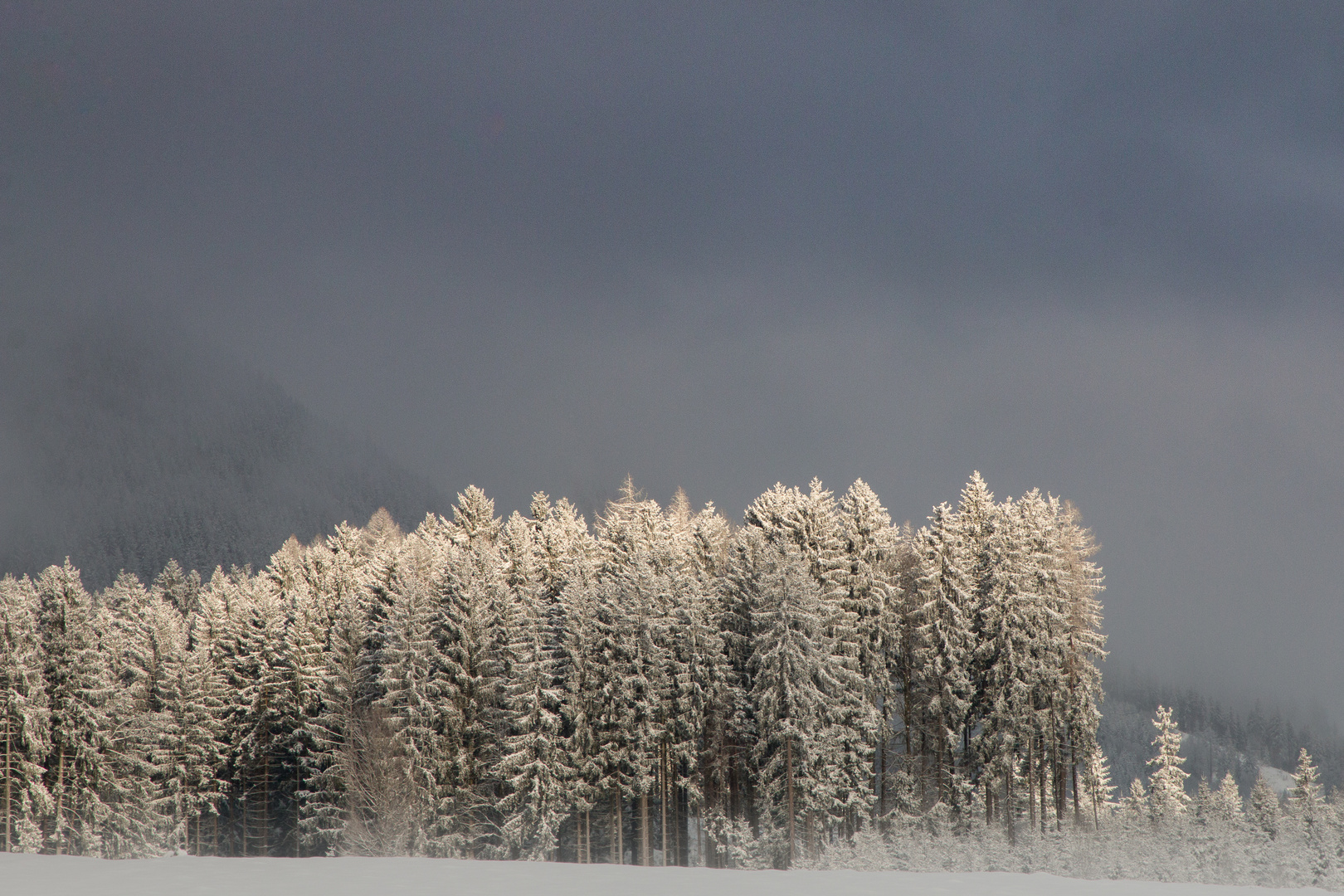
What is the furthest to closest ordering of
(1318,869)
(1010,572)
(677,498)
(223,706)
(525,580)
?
(677,498), (223,706), (525,580), (1010,572), (1318,869)

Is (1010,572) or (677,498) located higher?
(677,498)

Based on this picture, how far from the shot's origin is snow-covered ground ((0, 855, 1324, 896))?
1984 centimetres

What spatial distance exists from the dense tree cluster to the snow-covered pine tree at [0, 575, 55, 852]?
0.13 meters

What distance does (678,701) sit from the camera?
47.2 meters

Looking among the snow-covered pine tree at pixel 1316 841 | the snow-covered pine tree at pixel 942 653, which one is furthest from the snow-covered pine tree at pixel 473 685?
the snow-covered pine tree at pixel 1316 841

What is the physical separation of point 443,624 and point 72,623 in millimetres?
19645

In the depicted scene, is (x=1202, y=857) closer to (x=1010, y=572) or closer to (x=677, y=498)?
(x=1010, y=572)

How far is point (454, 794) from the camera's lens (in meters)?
47.9

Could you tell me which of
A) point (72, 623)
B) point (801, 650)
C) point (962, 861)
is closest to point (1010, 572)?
point (801, 650)

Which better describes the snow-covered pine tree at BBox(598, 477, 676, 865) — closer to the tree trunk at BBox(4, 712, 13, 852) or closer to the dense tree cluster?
the dense tree cluster

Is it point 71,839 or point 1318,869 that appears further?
point 71,839

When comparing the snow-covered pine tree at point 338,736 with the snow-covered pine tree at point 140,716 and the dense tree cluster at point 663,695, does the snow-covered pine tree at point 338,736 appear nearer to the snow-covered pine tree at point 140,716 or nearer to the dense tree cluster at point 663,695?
the dense tree cluster at point 663,695

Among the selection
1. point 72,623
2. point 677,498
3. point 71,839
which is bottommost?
point 71,839

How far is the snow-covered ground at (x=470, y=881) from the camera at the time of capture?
65.1 feet
